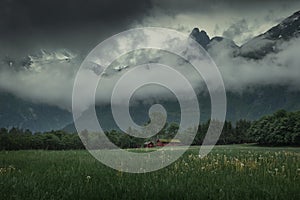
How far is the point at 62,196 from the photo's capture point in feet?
23.7

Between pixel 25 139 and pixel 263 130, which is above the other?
pixel 263 130

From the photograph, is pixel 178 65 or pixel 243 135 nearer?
pixel 178 65

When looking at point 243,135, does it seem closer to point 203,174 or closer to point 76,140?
point 76,140

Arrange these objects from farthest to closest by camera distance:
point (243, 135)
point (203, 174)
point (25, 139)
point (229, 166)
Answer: point (243, 135), point (25, 139), point (229, 166), point (203, 174)

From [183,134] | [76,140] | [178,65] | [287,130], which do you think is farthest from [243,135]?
[178,65]

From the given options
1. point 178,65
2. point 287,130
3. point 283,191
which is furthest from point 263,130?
point 283,191

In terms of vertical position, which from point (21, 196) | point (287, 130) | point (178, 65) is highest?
point (287, 130)

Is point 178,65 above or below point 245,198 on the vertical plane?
above

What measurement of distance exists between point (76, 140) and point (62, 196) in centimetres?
9492

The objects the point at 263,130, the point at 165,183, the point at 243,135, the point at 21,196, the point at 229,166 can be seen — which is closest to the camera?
the point at 21,196

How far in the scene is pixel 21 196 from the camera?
7168 millimetres

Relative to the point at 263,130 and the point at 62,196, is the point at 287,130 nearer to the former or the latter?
the point at 263,130

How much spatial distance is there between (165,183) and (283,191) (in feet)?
8.71

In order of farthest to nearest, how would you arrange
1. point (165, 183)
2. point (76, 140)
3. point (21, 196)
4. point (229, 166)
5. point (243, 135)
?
point (243, 135) → point (76, 140) → point (229, 166) → point (165, 183) → point (21, 196)
